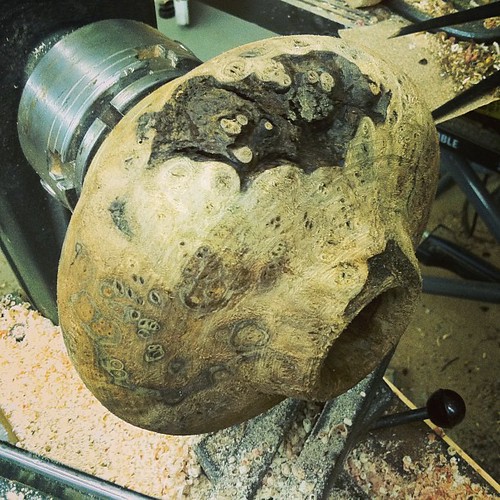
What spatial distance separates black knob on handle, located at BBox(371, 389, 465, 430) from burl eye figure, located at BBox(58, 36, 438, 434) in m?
0.37

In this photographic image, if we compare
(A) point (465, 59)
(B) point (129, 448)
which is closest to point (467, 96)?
(A) point (465, 59)

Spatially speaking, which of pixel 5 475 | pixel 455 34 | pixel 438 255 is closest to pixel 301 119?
pixel 5 475

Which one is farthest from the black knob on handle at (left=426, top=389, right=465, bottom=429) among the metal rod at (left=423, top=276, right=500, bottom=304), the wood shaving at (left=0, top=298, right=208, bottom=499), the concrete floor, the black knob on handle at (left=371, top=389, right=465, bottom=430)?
the concrete floor

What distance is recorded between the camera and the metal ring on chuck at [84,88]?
2.51 feet

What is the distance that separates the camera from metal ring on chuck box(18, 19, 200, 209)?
766 millimetres

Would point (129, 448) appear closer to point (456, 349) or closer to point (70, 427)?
point (70, 427)

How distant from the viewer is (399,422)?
984 millimetres

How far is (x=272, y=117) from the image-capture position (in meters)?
0.58

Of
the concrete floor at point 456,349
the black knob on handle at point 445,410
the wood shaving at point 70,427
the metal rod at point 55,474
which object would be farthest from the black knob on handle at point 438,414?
the concrete floor at point 456,349

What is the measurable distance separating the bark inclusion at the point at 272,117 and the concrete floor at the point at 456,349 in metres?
0.95

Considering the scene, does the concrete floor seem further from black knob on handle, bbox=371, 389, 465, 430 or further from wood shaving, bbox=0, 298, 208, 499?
black knob on handle, bbox=371, 389, 465, 430

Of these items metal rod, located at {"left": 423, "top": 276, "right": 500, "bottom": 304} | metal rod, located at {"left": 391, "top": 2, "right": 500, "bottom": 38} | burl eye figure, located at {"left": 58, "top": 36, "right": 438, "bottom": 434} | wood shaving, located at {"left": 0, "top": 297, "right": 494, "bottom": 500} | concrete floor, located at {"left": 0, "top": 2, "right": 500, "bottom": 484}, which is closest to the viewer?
burl eye figure, located at {"left": 58, "top": 36, "right": 438, "bottom": 434}

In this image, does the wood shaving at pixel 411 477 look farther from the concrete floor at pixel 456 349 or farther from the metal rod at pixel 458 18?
the metal rod at pixel 458 18

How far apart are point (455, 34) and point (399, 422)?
76cm
